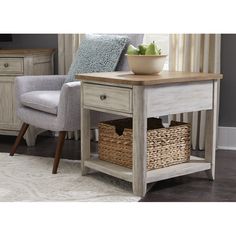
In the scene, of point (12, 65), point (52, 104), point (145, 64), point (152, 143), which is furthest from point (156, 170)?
point (12, 65)

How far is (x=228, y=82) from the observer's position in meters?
3.22

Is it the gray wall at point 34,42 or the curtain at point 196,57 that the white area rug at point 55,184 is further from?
the gray wall at point 34,42

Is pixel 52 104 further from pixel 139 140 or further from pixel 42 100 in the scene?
pixel 139 140

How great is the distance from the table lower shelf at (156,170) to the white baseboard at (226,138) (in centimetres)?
81

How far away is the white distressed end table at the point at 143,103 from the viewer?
6.75 feet

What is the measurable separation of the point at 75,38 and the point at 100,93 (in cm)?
136

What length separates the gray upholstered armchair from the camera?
99.8 inches

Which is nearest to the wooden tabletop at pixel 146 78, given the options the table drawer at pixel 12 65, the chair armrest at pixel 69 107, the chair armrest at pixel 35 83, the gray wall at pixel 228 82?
the chair armrest at pixel 69 107

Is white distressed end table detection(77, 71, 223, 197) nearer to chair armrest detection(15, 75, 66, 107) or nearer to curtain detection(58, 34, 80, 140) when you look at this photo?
chair armrest detection(15, 75, 66, 107)

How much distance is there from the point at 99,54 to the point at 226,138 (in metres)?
1.16

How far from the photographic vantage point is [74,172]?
263 cm

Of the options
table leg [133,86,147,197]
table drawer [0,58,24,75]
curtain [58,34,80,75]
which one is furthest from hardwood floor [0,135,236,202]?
curtain [58,34,80,75]

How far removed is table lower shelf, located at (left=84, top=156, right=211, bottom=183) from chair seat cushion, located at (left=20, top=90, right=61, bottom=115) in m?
0.41
